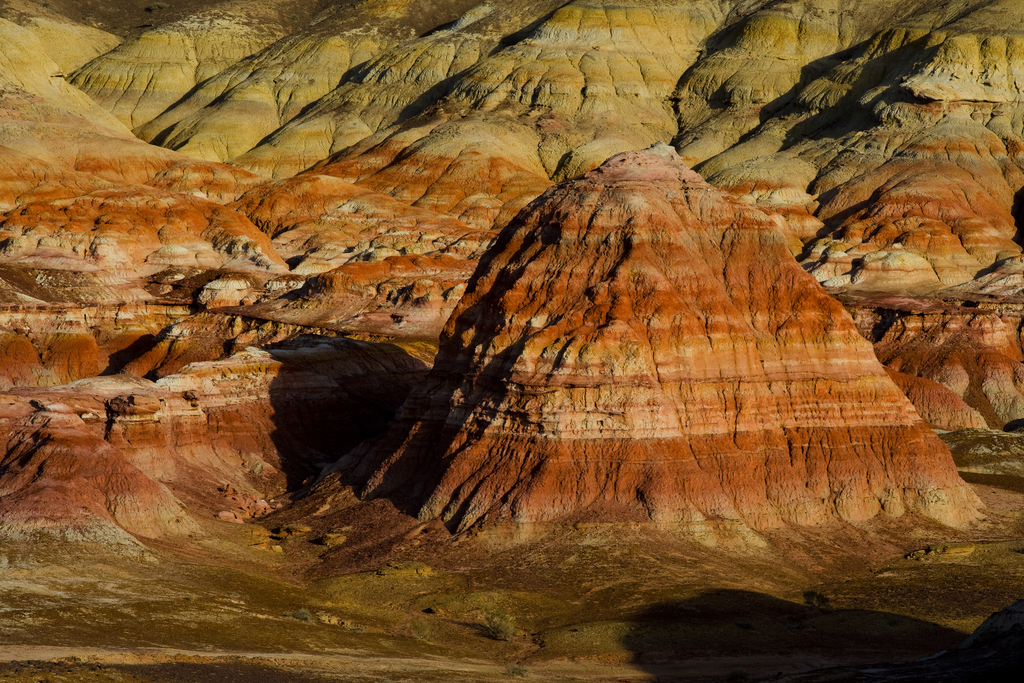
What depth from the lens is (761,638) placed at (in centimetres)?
3822

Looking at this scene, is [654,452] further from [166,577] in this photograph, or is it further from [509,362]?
[166,577]

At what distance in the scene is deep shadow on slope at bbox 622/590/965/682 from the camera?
Answer: 35750 millimetres

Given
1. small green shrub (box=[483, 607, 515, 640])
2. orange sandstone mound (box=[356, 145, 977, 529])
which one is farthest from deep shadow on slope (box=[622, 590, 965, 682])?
orange sandstone mound (box=[356, 145, 977, 529])

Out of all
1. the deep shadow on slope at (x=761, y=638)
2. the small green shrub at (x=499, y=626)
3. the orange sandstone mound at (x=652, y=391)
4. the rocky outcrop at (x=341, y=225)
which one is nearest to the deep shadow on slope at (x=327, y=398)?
the orange sandstone mound at (x=652, y=391)

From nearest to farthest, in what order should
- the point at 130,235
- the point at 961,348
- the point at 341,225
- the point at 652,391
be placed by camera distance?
the point at 652,391 < the point at 961,348 < the point at 130,235 < the point at 341,225

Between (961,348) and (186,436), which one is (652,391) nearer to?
(186,436)

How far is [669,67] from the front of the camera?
18625cm

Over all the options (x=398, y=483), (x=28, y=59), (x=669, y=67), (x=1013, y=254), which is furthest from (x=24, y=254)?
(x=669, y=67)

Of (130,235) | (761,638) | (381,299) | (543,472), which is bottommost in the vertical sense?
(761,638)

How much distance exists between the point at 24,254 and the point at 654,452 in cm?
8271

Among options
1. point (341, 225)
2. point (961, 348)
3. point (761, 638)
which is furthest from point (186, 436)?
point (341, 225)

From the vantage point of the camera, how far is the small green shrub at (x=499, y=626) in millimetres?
39312

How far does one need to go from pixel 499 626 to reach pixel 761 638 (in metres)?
7.72

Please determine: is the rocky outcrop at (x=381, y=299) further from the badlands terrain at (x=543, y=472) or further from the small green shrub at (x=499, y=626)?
the small green shrub at (x=499, y=626)
